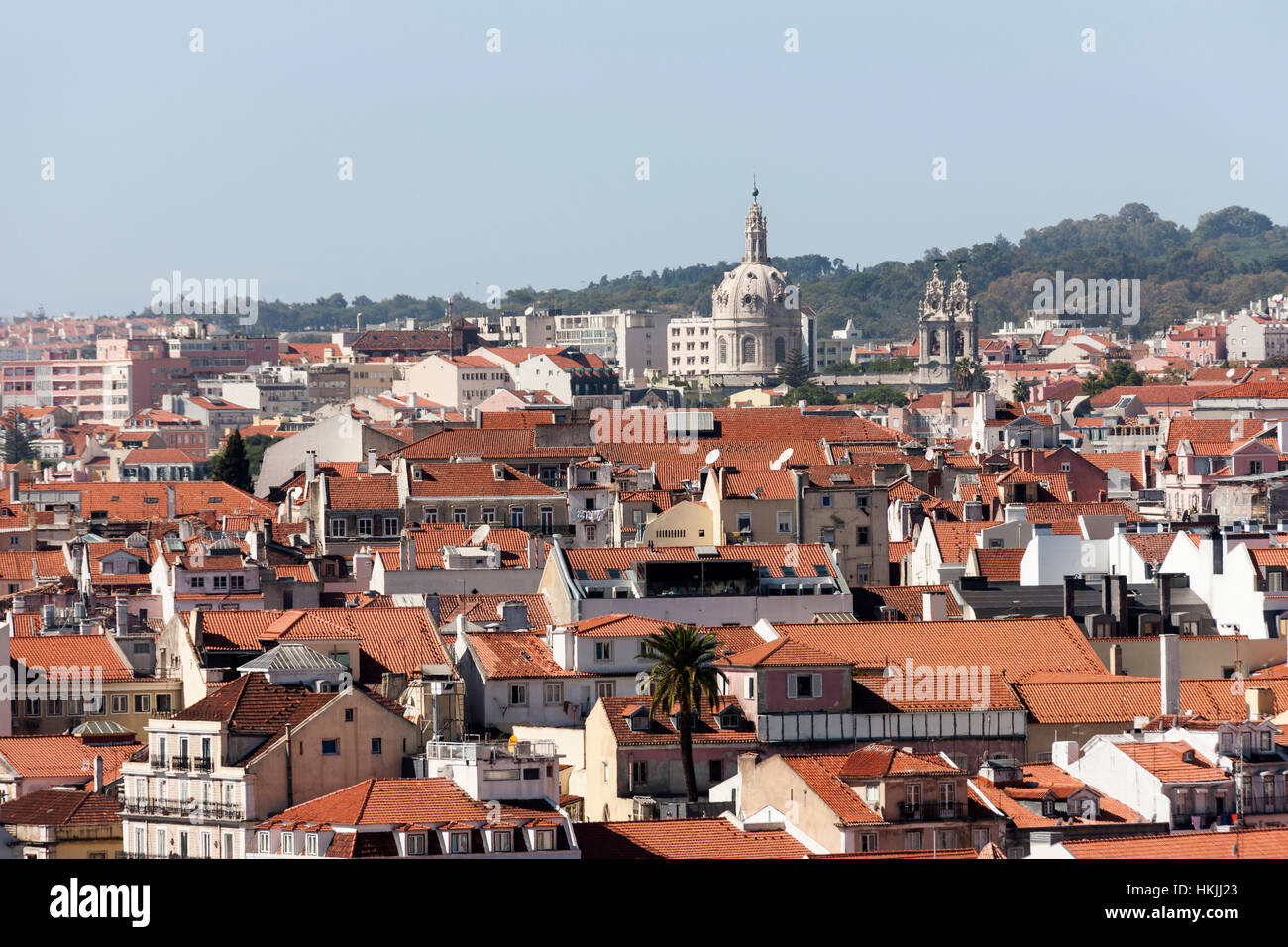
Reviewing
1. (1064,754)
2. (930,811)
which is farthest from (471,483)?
(930,811)

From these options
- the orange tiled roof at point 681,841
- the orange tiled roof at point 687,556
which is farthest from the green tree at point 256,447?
the orange tiled roof at point 681,841

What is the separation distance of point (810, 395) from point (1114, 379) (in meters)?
20.2

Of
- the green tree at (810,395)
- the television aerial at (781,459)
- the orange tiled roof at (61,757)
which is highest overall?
the television aerial at (781,459)

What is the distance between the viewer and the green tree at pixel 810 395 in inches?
6722

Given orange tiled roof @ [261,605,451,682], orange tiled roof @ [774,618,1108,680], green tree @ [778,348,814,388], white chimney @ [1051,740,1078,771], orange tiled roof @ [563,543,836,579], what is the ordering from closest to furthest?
white chimney @ [1051,740,1078,771], orange tiled roof @ [774,618,1108,680], orange tiled roof @ [261,605,451,682], orange tiled roof @ [563,543,836,579], green tree @ [778,348,814,388]

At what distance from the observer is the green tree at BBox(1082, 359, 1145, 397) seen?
172 metres

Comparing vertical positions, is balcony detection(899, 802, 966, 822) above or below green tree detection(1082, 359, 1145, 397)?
above

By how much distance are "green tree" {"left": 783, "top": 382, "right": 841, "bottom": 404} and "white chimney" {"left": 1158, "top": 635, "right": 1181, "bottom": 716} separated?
129 metres

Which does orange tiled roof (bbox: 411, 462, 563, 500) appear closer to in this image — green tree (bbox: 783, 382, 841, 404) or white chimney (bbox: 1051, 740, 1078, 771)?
white chimney (bbox: 1051, 740, 1078, 771)

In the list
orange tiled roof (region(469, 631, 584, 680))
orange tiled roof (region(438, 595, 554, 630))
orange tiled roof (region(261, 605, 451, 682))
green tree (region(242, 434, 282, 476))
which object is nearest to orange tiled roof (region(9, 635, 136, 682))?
orange tiled roof (region(261, 605, 451, 682))

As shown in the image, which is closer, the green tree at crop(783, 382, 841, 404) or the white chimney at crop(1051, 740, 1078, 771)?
the white chimney at crop(1051, 740, 1078, 771)

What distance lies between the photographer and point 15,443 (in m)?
153

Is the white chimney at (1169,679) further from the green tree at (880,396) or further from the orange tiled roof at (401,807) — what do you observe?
the green tree at (880,396)

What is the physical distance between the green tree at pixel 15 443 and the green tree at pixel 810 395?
46342 mm
